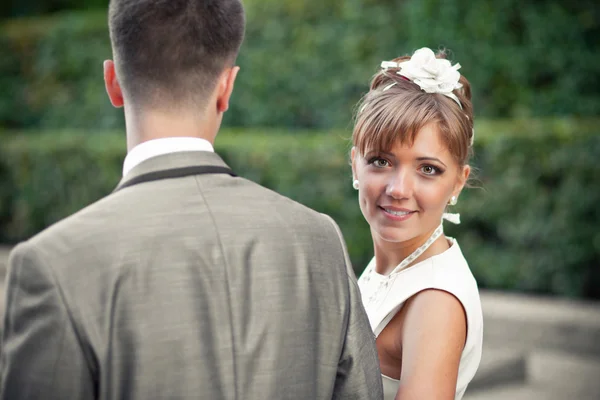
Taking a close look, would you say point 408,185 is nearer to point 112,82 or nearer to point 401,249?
point 401,249

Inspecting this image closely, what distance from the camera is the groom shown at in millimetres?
1457

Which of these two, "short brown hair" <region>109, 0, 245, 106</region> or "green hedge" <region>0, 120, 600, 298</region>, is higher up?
"short brown hair" <region>109, 0, 245, 106</region>

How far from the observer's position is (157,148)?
1.65 meters

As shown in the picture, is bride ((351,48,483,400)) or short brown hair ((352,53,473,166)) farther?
short brown hair ((352,53,473,166))

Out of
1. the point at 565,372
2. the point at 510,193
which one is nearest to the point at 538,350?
the point at 565,372

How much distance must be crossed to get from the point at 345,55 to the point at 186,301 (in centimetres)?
736

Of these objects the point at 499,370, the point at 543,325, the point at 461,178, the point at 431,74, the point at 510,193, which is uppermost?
the point at 431,74

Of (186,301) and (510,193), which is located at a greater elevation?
(186,301)

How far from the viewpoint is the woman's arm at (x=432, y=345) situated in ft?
6.79

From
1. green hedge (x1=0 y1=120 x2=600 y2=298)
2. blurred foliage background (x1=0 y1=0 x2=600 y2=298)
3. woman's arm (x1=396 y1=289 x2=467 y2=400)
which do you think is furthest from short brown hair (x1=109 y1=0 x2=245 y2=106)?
green hedge (x1=0 y1=120 x2=600 y2=298)

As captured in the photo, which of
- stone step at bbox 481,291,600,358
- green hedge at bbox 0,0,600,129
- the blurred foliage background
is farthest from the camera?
green hedge at bbox 0,0,600,129

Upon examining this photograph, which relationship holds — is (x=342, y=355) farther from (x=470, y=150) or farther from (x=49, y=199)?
(x=49, y=199)

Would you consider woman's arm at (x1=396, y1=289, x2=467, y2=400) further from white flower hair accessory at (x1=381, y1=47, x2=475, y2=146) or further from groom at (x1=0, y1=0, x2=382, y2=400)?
white flower hair accessory at (x1=381, y1=47, x2=475, y2=146)

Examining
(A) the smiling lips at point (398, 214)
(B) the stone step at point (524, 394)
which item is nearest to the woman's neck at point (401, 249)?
(A) the smiling lips at point (398, 214)
